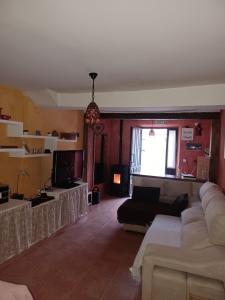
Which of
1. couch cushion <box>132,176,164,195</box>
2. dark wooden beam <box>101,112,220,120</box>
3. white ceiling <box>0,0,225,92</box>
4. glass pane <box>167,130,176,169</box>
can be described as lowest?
couch cushion <box>132,176,164,195</box>

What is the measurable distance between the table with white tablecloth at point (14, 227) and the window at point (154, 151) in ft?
15.7

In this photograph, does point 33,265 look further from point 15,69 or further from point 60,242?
point 15,69

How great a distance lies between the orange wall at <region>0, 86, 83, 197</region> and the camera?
386cm

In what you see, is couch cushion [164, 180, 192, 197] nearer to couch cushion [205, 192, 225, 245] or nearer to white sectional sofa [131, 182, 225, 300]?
white sectional sofa [131, 182, 225, 300]

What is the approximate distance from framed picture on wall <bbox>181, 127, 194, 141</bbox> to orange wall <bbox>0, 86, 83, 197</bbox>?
140 inches

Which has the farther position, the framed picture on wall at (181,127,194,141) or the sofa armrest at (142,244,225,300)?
the framed picture on wall at (181,127,194,141)

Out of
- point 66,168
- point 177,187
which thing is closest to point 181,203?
point 177,187

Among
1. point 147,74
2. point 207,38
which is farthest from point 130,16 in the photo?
point 147,74

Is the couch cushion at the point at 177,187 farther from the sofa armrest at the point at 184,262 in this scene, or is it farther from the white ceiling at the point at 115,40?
the sofa armrest at the point at 184,262

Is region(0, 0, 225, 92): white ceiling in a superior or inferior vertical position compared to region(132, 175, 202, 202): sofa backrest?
superior

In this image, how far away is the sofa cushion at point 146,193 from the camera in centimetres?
498

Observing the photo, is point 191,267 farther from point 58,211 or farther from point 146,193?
point 146,193

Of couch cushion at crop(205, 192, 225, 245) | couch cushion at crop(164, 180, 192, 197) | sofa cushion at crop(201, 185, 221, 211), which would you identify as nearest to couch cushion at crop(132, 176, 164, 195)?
couch cushion at crop(164, 180, 192, 197)

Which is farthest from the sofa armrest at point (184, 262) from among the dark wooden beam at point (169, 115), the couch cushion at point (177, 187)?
the dark wooden beam at point (169, 115)
